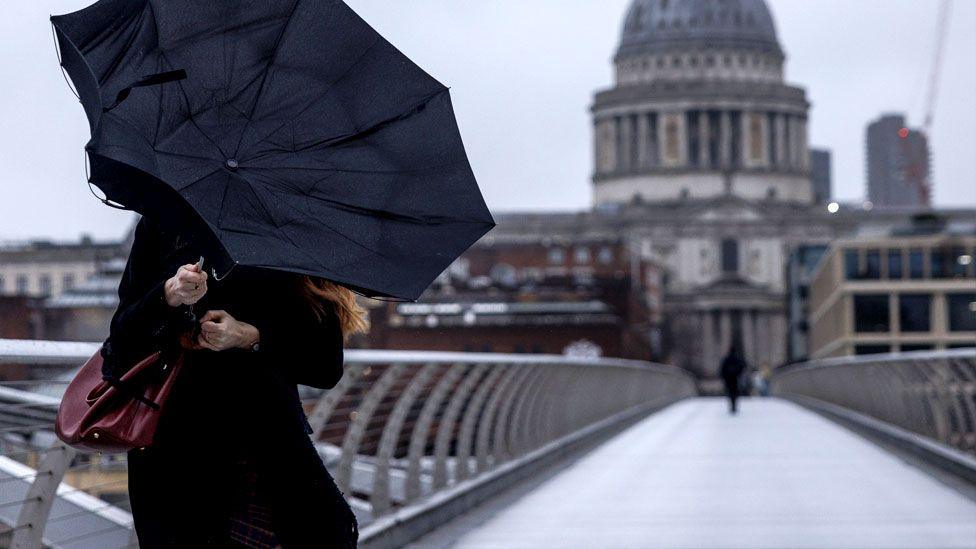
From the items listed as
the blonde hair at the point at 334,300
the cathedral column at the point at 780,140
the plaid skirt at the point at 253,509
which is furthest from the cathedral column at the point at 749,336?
the plaid skirt at the point at 253,509

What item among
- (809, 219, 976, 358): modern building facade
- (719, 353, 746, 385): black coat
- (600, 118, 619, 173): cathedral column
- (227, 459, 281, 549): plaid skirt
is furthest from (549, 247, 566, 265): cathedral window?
(227, 459, 281, 549): plaid skirt

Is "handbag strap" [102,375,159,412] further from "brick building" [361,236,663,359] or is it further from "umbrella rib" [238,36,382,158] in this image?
"brick building" [361,236,663,359]

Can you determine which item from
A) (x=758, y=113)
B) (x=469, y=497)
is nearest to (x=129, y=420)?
(x=469, y=497)

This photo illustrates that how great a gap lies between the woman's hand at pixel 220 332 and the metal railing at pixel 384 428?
32.6 inches

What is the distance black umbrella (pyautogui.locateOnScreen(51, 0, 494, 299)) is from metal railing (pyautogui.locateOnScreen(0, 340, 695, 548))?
878 mm

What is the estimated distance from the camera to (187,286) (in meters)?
4.47

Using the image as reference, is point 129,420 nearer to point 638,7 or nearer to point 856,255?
point 856,255

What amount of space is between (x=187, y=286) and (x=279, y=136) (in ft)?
2.00

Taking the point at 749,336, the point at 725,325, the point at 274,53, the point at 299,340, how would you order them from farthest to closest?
1. the point at 725,325
2. the point at 749,336
3. the point at 274,53
4. the point at 299,340

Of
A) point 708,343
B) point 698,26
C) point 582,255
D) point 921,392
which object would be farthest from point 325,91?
point 698,26

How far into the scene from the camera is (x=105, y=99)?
4570mm

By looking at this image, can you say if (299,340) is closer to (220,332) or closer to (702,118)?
(220,332)

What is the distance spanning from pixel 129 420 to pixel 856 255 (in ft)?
298

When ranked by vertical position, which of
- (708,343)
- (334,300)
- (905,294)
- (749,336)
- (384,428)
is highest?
(749,336)
